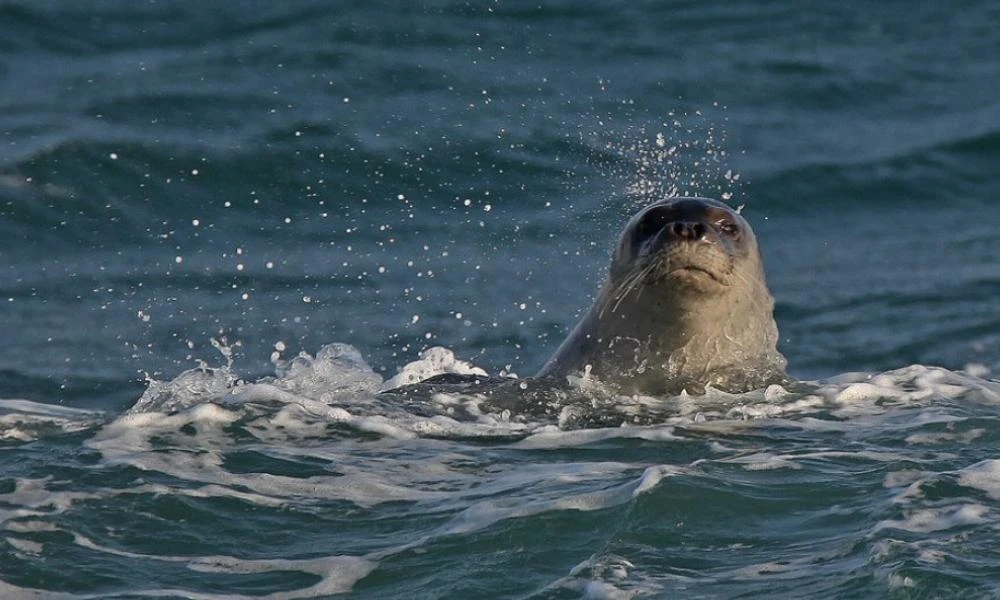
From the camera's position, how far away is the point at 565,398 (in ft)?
31.8

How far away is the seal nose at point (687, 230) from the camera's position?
945 cm

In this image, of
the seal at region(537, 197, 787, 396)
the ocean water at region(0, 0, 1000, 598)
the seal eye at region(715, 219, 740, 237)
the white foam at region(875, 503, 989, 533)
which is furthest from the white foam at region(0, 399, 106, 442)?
the white foam at region(875, 503, 989, 533)

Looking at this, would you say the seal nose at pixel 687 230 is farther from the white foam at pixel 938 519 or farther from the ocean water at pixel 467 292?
the white foam at pixel 938 519

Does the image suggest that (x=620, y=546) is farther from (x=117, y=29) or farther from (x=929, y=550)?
(x=117, y=29)

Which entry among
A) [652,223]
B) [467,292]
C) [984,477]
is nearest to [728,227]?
[652,223]

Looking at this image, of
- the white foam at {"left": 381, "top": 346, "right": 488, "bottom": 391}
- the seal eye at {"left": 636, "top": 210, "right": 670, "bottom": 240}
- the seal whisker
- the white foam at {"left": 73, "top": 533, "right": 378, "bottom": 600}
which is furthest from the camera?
the white foam at {"left": 381, "top": 346, "right": 488, "bottom": 391}

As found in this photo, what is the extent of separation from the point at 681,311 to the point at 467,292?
16.1 feet

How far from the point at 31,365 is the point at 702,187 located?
5.93 meters

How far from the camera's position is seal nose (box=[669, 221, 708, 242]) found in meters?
9.45

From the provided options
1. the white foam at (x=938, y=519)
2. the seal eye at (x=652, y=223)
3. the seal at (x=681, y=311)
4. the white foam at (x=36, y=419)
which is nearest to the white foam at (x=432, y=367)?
the white foam at (x=36, y=419)

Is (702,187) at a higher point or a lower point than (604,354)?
higher

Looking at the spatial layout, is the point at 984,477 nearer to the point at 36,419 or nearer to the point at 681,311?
the point at 681,311

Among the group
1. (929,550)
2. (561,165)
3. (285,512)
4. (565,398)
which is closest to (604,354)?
(565,398)

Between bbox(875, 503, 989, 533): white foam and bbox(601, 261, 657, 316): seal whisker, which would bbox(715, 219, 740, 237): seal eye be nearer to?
bbox(601, 261, 657, 316): seal whisker
